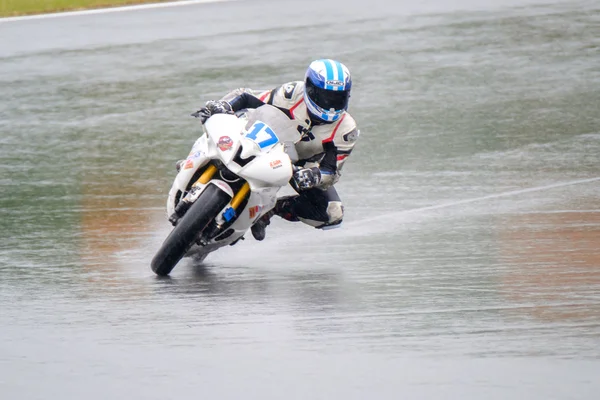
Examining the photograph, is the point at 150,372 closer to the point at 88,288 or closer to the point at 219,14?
the point at 88,288

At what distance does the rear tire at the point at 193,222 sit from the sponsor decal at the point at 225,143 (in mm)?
302

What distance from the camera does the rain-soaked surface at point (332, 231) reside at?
6414mm

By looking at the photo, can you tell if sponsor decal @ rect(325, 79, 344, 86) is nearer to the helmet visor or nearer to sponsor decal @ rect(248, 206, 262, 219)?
the helmet visor

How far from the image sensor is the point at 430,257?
9.03m

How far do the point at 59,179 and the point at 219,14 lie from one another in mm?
7452

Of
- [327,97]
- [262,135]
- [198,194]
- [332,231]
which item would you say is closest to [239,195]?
[198,194]

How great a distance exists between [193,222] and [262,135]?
855 mm

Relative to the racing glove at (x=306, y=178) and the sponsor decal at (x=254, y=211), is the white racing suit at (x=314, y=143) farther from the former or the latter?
the sponsor decal at (x=254, y=211)

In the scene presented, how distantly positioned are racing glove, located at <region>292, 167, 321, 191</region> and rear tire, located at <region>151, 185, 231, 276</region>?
1.91ft

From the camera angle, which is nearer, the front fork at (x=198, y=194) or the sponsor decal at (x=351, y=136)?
the front fork at (x=198, y=194)

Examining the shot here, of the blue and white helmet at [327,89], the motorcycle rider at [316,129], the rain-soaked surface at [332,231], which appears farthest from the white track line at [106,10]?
the blue and white helmet at [327,89]

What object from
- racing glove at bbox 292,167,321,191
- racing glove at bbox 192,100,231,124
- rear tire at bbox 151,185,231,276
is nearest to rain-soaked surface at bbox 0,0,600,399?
rear tire at bbox 151,185,231,276

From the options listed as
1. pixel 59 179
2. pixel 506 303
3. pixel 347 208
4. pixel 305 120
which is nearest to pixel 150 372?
pixel 506 303

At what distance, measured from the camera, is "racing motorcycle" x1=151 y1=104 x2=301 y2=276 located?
819 centimetres
